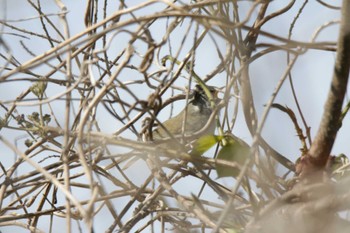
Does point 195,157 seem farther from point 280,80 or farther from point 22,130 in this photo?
point 22,130

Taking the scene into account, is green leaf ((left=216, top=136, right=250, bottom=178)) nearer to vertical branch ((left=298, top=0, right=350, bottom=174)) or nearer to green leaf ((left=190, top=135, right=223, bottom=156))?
green leaf ((left=190, top=135, right=223, bottom=156))

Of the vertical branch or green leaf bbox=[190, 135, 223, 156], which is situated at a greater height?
green leaf bbox=[190, 135, 223, 156]

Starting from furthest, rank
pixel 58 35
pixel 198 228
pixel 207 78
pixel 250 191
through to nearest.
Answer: pixel 58 35 → pixel 207 78 → pixel 198 228 → pixel 250 191

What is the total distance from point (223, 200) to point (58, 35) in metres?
0.89

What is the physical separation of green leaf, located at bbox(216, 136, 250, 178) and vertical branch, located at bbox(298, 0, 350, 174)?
7.6 inches

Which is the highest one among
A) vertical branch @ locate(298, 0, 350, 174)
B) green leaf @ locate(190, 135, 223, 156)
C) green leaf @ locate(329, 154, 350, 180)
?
green leaf @ locate(190, 135, 223, 156)

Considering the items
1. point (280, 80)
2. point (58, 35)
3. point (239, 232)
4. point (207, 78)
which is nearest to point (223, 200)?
point (239, 232)

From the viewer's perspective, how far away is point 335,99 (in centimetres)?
132

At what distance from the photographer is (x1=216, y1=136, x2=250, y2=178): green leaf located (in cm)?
Result: 156

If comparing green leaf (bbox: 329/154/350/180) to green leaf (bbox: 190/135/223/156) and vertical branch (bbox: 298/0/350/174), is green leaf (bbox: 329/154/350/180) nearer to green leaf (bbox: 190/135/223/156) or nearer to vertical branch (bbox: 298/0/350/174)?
vertical branch (bbox: 298/0/350/174)

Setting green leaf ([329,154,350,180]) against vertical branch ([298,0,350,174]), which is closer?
vertical branch ([298,0,350,174])

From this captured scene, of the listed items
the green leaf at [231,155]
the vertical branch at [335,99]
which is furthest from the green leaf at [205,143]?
the vertical branch at [335,99]

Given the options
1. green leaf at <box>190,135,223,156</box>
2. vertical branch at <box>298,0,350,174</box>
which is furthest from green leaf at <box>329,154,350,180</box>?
green leaf at <box>190,135,223,156</box>

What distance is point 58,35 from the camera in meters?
2.16
